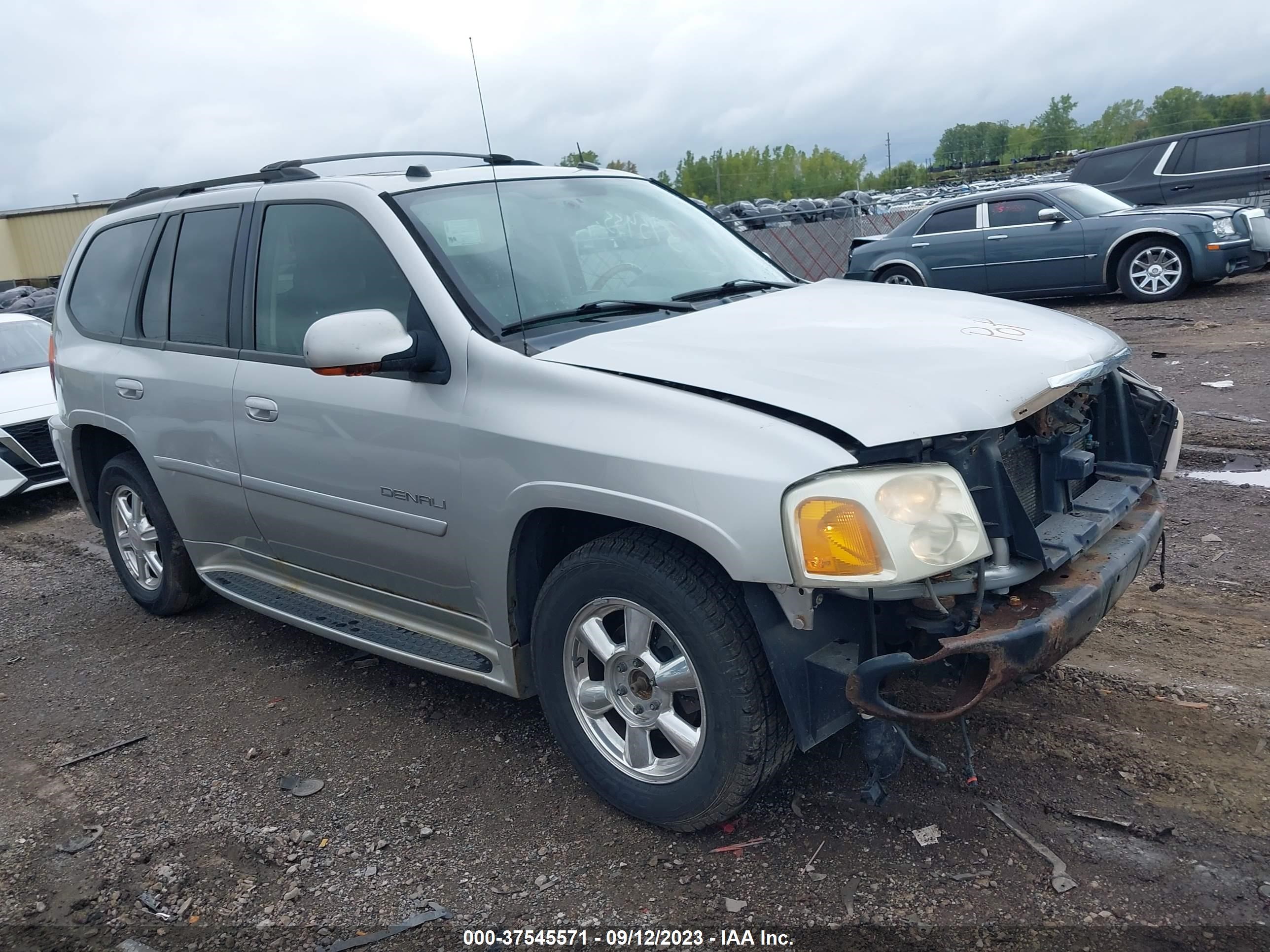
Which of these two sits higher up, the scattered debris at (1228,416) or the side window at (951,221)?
the side window at (951,221)

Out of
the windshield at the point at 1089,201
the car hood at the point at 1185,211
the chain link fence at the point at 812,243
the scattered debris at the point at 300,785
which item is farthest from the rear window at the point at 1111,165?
the scattered debris at the point at 300,785

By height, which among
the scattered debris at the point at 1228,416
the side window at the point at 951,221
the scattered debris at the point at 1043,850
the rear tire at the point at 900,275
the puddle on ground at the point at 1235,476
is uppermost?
the side window at the point at 951,221

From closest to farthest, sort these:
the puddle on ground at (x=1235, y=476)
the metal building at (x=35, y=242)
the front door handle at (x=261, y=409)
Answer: the front door handle at (x=261, y=409) < the puddle on ground at (x=1235, y=476) < the metal building at (x=35, y=242)

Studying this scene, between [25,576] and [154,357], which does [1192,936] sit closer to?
[154,357]

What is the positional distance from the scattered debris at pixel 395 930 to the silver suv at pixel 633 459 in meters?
0.58

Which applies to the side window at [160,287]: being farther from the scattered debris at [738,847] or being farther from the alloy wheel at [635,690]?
the scattered debris at [738,847]

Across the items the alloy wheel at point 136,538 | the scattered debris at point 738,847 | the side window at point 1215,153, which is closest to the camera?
the scattered debris at point 738,847

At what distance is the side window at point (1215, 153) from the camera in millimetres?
14133

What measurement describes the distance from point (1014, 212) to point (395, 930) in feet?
40.5

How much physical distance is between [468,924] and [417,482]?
51.9 inches

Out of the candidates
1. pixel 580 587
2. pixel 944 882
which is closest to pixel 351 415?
pixel 580 587

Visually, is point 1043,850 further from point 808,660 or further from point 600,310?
point 600,310

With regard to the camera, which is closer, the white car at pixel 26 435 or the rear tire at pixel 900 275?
the white car at pixel 26 435

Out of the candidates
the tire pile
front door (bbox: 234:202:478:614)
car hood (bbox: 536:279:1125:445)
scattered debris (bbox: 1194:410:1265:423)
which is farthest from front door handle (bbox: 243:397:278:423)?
the tire pile
